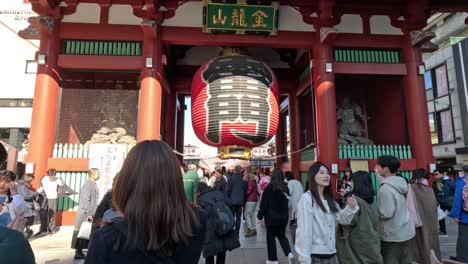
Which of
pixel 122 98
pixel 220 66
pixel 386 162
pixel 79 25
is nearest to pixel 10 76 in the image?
pixel 122 98

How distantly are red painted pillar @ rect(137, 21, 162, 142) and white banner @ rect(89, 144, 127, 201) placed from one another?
820 mm

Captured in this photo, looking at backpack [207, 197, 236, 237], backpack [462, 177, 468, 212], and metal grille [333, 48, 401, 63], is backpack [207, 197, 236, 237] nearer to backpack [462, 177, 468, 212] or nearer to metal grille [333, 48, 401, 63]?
backpack [462, 177, 468, 212]

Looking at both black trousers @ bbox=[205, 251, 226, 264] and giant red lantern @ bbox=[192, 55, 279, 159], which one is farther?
giant red lantern @ bbox=[192, 55, 279, 159]

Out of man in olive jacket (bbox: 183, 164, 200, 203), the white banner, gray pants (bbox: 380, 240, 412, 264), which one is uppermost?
the white banner

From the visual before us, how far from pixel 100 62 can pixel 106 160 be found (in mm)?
2864

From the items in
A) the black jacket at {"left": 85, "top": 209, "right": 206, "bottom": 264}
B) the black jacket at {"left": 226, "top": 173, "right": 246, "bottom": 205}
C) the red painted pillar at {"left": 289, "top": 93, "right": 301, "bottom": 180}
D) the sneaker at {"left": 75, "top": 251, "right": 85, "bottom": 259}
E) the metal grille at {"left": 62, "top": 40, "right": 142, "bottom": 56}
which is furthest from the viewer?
the red painted pillar at {"left": 289, "top": 93, "right": 301, "bottom": 180}

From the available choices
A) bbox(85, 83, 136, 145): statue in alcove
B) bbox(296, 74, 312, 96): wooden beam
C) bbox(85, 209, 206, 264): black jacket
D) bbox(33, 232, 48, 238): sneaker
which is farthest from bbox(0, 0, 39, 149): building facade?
bbox(85, 209, 206, 264): black jacket

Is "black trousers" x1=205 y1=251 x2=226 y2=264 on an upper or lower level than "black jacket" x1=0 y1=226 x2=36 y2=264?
lower

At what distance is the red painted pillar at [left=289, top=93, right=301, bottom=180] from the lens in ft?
38.0

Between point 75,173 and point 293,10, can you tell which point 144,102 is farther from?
point 293,10

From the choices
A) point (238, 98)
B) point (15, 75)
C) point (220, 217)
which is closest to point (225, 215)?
point (220, 217)

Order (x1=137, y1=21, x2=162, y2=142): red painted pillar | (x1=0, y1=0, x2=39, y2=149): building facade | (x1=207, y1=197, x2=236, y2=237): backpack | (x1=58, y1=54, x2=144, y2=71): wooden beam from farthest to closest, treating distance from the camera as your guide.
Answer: (x1=0, y1=0, x2=39, y2=149): building facade → (x1=58, y1=54, x2=144, y2=71): wooden beam → (x1=137, y1=21, x2=162, y2=142): red painted pillar → (x1=207, y1=197, x2=236, y2=237): backpack

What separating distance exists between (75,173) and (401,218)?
25.2 feet

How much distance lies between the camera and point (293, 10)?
354 inches
